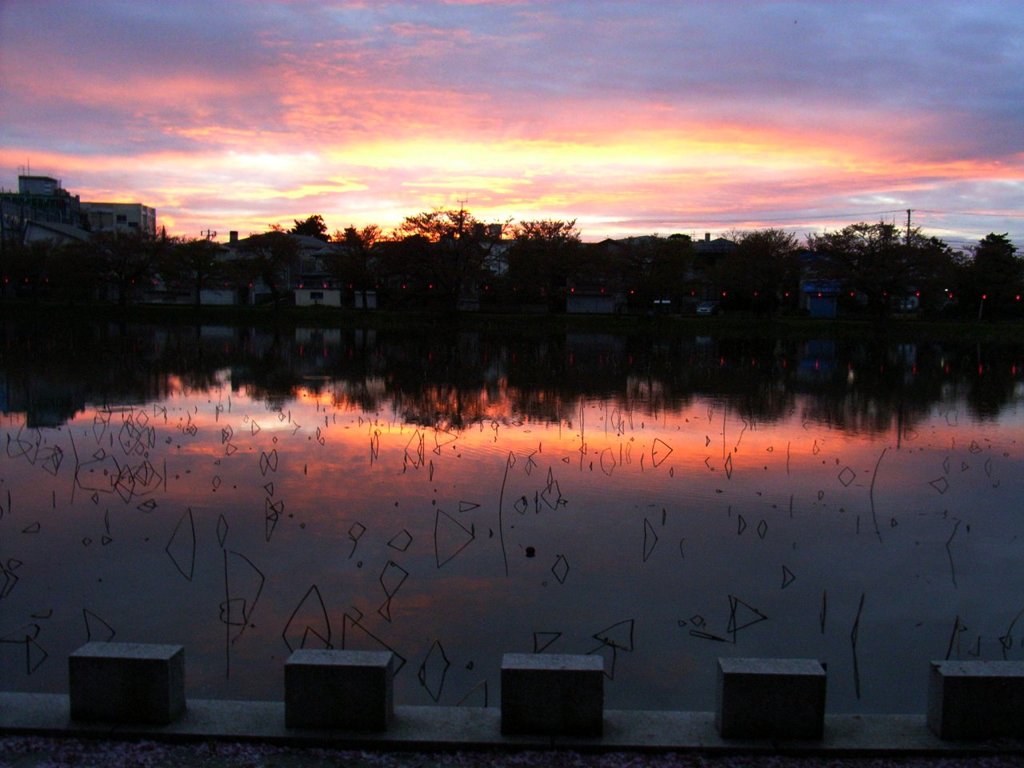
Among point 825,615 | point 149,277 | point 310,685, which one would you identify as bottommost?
point 825,615

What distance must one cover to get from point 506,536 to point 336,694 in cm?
439

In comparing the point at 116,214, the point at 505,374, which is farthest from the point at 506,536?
the point at 116,214

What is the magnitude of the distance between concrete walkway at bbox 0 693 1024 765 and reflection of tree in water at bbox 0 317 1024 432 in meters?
10.6

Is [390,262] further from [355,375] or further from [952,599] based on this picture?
[952,599]

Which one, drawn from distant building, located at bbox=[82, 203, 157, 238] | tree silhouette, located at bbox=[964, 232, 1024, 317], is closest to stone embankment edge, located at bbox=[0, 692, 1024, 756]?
tree silhouette, located at bbox=[964, 232, 1024, 317]

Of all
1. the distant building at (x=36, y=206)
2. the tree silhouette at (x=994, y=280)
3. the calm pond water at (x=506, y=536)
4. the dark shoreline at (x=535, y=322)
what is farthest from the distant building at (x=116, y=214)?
the calm pond water at (x=506, y=536)

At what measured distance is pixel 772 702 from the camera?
3943 millimetres

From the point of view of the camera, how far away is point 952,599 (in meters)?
6.85

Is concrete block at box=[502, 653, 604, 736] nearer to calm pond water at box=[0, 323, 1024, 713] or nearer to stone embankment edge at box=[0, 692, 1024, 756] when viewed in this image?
stone embankment edge at box=[0, 692, 1024, 756]

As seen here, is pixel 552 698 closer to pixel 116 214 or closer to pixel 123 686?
pixel 123 686

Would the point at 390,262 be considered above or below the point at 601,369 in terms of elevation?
above

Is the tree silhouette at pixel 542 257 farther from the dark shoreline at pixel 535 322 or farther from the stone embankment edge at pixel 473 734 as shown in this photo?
the stone embankment edge at pixel 473 734

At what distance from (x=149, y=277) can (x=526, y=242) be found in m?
28.5

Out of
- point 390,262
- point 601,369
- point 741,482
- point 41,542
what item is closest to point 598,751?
point 41,542
